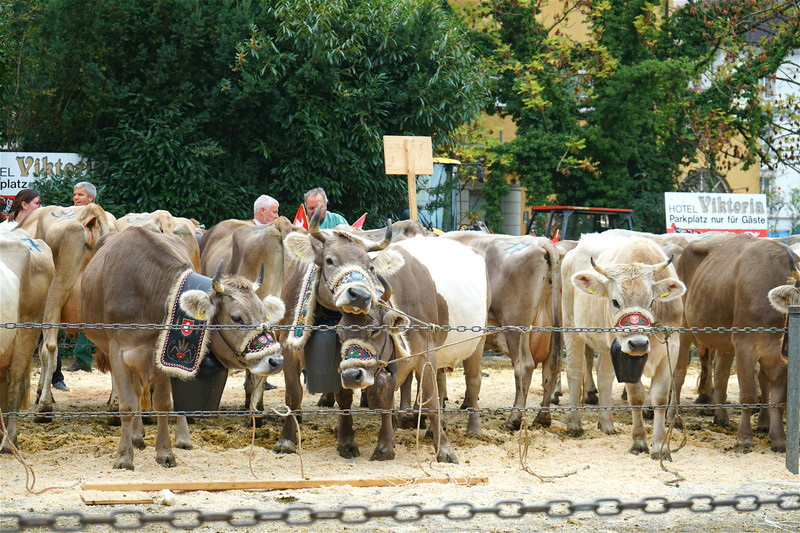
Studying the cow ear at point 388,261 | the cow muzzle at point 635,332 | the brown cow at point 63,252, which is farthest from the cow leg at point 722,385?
the brown cow at point 63,252

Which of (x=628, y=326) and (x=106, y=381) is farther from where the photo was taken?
(x=106, y=381)

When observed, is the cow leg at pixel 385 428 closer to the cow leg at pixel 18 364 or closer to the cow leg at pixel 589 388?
the cow leg at pixel 18 364

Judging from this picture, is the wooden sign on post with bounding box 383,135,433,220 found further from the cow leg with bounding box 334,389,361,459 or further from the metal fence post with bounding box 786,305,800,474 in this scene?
the metal fence post with bounding box 786,305,800,474

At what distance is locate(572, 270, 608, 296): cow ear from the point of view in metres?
7.24

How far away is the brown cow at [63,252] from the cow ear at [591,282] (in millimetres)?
4241

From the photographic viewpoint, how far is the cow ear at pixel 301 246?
6.69m

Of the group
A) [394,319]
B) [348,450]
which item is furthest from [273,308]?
[348,450]

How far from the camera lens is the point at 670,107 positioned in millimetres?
21875

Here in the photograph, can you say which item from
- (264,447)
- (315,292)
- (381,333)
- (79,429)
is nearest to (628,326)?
(381,333)

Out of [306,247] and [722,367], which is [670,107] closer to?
[722,367]

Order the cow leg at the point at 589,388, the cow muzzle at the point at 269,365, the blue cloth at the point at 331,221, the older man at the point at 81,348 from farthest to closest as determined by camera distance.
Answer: the cow leg at the point at 589,388
the blue cloth at the point at 331,221
the older man at the point at 81,348
the cow muzzle at the point at 269,365

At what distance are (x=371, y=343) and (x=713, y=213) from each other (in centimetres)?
1066

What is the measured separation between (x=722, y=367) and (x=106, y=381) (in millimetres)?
7130

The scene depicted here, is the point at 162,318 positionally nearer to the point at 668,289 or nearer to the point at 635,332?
the point at 635,332
